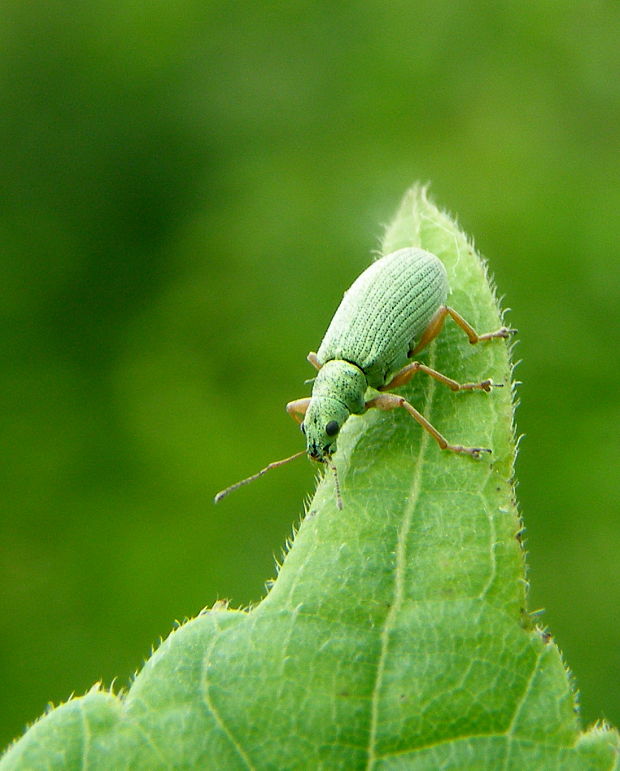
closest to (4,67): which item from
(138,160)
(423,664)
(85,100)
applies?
(85,100)

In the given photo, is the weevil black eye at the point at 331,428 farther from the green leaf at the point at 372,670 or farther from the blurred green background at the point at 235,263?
the green leaf at the point at 372,670

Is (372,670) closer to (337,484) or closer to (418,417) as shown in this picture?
(337,484)

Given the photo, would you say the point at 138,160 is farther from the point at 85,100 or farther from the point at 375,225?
the point at 375,225

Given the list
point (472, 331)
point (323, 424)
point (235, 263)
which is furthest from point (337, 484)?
point (235, 263)

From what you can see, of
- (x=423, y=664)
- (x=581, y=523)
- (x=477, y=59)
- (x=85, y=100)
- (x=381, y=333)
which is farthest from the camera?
(x=85, y=100)

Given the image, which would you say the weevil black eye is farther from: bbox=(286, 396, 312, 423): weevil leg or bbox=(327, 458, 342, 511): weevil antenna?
bbox=(327, 458, 342, 511): weevil antenna

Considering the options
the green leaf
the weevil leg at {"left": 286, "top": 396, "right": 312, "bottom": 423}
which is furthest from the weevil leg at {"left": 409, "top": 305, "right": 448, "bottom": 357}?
the green leaf

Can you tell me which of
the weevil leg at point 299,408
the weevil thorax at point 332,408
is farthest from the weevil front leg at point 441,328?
the weevil leg at point 299,408
